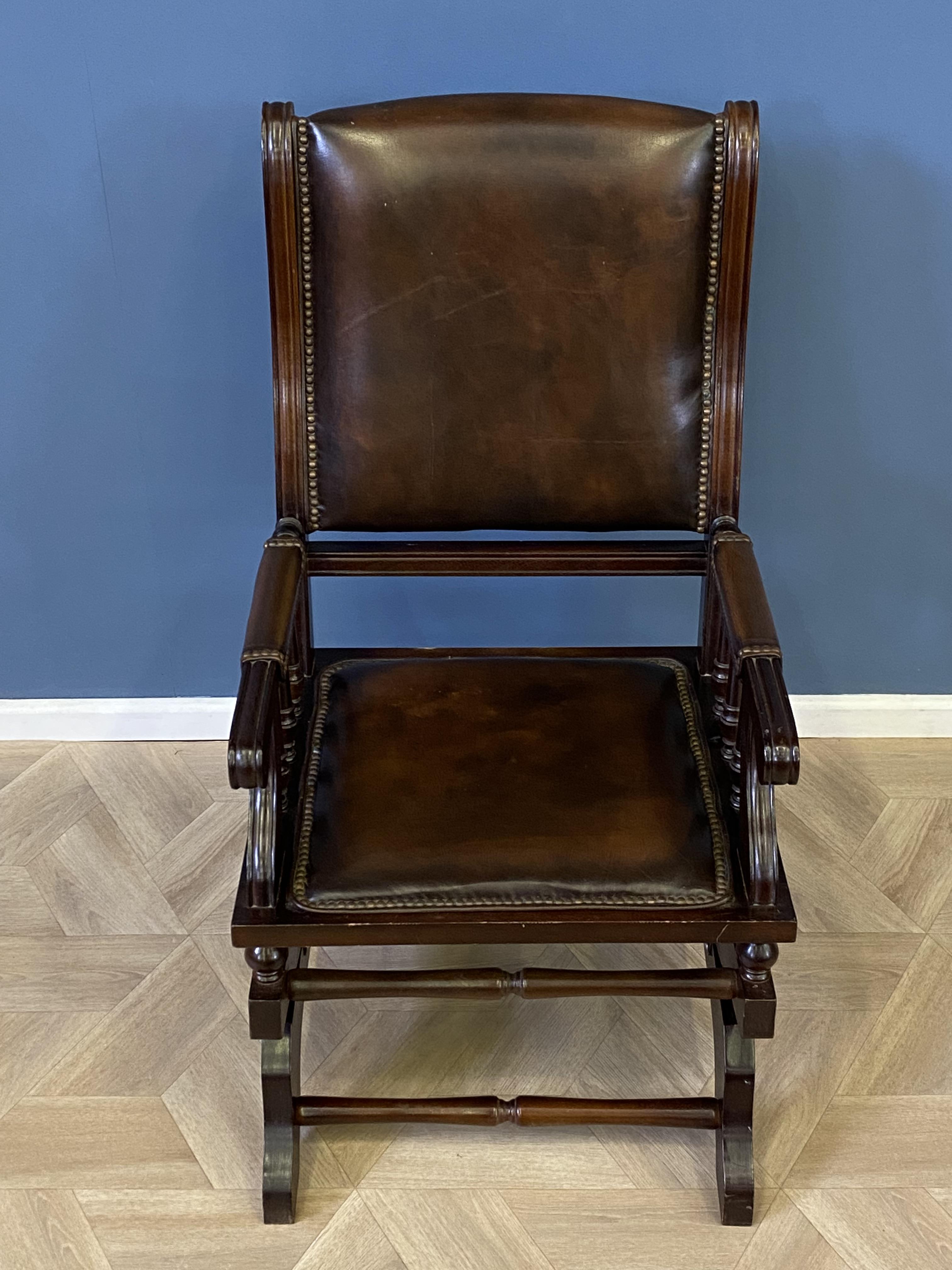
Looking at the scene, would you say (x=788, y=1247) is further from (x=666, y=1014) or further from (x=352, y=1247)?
(x=352, y=1247)

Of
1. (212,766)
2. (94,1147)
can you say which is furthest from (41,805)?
(94,1147)

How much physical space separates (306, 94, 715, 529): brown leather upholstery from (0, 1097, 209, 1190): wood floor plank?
2.72 feet

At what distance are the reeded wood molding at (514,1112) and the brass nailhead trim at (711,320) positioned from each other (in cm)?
72

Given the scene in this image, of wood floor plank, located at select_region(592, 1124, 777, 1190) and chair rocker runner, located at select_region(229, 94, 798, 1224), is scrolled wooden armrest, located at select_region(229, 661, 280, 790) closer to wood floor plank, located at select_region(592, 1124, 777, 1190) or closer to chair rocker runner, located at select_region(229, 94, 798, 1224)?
chair rocker runner, located at select_region(229, 94, 798, 1224)

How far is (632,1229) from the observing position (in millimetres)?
1557

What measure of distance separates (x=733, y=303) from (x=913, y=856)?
3.31ft

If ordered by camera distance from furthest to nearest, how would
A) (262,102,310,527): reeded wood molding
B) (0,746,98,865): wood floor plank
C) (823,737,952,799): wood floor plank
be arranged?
(823,737,952,799): wood floor plank, (0,746,98,865): wood floor plank, (262,102,310,527): reeded wood molding

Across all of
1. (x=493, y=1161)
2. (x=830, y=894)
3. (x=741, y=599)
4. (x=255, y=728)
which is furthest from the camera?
(x=830, y=894)

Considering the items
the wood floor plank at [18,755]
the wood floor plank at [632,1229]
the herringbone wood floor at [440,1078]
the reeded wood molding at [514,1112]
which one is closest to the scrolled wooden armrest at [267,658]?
the reeded wood molding at [514,1112]

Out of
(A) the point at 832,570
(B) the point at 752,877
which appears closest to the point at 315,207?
(B) the point at 752,877

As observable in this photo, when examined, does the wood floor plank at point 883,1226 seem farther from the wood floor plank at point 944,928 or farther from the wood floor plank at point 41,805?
the wood floor plank at point 41,805

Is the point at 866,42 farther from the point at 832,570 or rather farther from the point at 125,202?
the point at 125,202

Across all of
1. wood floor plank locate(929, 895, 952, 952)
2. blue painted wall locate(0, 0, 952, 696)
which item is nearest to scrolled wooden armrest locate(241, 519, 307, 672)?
blue painted wall locate(0, 0, 952, 696)

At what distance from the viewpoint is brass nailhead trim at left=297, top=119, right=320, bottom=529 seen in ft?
4.88
